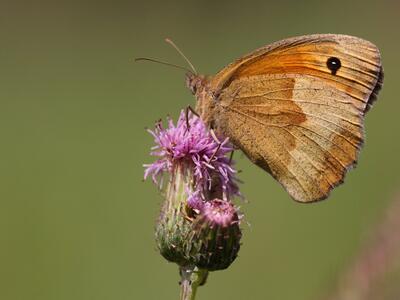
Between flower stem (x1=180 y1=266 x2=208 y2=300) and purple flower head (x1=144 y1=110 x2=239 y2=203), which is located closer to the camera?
flower stem (x1=180 y1=266 x2=208 y2=300)

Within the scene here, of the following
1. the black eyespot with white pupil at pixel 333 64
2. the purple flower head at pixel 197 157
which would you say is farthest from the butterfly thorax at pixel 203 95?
the black eyespot with white pupil at pixel 333 64

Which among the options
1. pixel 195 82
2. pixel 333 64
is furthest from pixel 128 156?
pixel 333 64

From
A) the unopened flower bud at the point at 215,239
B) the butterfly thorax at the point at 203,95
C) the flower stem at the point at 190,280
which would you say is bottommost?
the flower stem at the point at 190,280

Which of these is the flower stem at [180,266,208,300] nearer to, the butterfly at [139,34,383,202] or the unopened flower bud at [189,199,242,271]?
the unopened flower bud at [189,199,242,271]

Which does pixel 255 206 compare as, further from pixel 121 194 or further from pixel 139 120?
pixel 139 120

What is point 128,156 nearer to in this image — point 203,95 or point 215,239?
point 203,95

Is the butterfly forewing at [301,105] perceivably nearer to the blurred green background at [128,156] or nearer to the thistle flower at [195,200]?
the thistle flower at [195,200]

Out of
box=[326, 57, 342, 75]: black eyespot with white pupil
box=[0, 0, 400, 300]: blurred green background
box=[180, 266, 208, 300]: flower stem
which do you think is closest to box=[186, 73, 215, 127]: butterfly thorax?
box=[0, 0, 400, 300]: blurred green background
